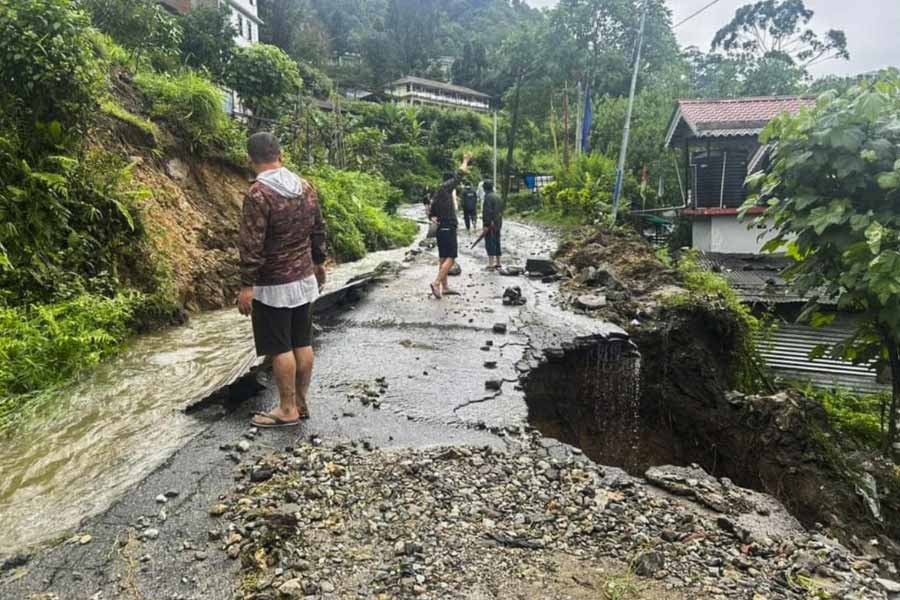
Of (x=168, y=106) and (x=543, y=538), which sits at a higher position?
(x=168, y=106)

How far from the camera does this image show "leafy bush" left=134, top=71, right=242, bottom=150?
34.8 feet

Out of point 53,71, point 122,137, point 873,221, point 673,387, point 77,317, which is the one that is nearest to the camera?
point 873,221

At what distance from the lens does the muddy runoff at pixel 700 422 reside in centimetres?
608

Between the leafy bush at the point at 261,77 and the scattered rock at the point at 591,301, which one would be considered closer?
the scattered rock at the point at 591,301

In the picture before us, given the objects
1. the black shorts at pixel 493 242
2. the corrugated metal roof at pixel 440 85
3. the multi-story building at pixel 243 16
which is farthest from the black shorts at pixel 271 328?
the corrugated metal roof at pixel 440 85

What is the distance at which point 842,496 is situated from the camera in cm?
596

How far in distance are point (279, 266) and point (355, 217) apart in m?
12.7

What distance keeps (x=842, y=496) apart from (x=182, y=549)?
6.23 m

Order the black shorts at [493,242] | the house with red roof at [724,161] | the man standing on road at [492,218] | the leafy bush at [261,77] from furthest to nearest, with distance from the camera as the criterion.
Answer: the house with red roof at [724,161] < the leafy bush at [261,77] < the black shorts at [493,242] < the man standing on road at [492,218]

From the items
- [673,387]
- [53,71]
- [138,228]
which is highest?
[53,71]

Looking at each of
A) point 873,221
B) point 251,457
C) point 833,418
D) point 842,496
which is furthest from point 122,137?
point 833,418

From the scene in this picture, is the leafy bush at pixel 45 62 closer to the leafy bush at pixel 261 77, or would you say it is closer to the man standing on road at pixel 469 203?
the leafy bush at pixel 261 77

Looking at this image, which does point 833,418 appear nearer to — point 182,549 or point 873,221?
point 873,221

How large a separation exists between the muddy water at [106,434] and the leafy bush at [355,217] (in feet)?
26.3
